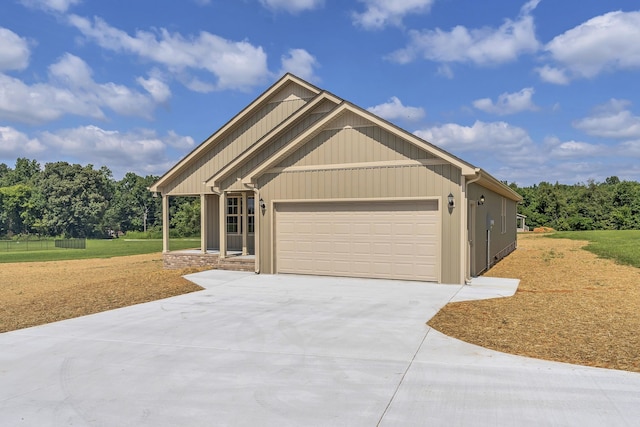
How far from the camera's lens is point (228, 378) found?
4719 mm

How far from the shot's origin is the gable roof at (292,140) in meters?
11.0

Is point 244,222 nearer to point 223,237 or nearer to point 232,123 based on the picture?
point 223,237

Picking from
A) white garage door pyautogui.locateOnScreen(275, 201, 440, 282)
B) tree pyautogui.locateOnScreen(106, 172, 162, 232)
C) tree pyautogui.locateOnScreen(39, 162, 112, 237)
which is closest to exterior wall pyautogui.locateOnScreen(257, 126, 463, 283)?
white garage door pyautogui.locateOnScreen(275, 201, 440, 282)

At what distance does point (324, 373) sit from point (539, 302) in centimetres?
620

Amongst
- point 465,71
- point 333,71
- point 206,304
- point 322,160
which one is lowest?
point 206,304

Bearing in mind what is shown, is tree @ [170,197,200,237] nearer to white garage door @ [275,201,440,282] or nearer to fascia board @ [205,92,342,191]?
fascia board @ [205,92,342,191]

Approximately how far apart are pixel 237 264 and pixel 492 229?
9760 millimetres

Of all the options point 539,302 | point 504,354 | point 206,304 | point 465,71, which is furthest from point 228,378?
point 465,71

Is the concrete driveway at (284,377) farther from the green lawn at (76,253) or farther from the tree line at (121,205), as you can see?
the tree line at (121,205)

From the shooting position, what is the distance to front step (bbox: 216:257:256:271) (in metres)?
14.2

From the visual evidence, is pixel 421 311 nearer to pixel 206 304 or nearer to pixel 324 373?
pixel 324 373

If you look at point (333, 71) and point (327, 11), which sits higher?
point (327, 11)

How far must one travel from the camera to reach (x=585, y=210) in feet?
168

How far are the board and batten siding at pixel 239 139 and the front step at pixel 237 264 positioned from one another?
3587mm
